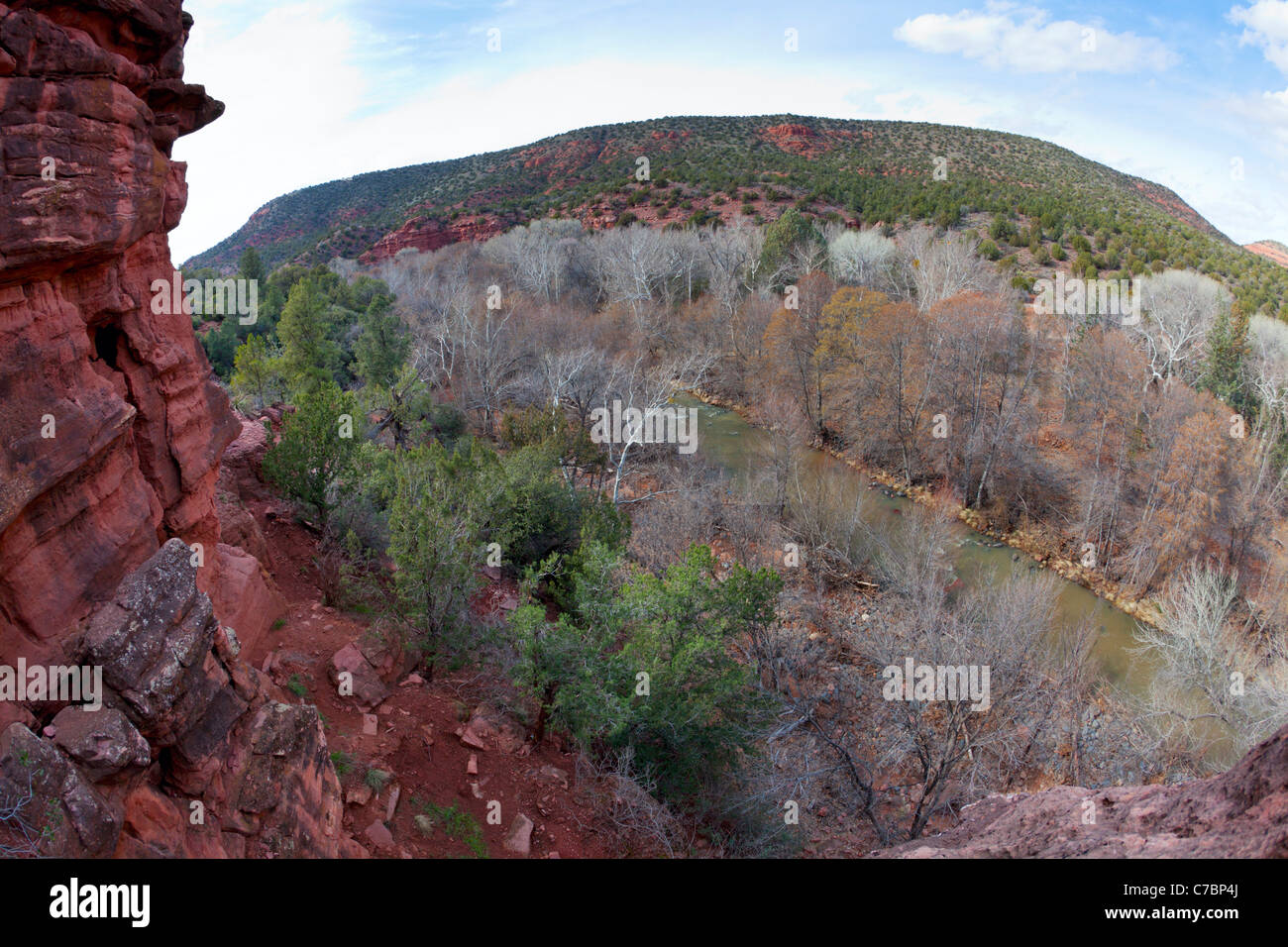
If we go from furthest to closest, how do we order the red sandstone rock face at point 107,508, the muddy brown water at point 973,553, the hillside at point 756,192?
the hillside at point 756,192 < the muddy brown water at point 973,553 < the red sandstone rock face at point 107,508

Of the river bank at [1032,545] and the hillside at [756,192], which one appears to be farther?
the hillside at [756,192]

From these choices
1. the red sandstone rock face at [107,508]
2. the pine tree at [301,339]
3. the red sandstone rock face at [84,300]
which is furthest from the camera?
the pine tree at [301,339]

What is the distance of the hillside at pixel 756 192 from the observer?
4938 cm

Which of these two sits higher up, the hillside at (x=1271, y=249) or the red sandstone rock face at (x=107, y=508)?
the hillside at (x=1271, y=249)

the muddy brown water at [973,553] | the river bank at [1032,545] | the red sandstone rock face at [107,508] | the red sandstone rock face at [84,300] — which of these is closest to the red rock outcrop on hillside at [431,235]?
the muddy brown water at [973,553]

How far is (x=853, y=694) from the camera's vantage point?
18.5 m

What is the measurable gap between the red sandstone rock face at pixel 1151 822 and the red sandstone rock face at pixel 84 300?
781cm

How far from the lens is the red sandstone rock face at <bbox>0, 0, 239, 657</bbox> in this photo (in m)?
5.84

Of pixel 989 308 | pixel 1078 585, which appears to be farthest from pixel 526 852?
pixel 989 308

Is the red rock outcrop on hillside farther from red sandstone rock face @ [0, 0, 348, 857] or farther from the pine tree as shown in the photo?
red sandstone rock face @ [0, 0, 348, 857]

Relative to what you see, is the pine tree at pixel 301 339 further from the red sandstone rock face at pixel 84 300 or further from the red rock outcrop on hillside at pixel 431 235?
the red rock outcrop on hillside at pixel 431 235

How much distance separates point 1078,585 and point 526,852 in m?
22.9

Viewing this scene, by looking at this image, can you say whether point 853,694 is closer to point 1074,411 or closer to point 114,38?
point 1074,411

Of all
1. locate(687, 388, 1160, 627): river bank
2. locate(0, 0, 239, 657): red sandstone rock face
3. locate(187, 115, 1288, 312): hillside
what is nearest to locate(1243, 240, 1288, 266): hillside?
locate(187, 115, 1288, 312): hillside
